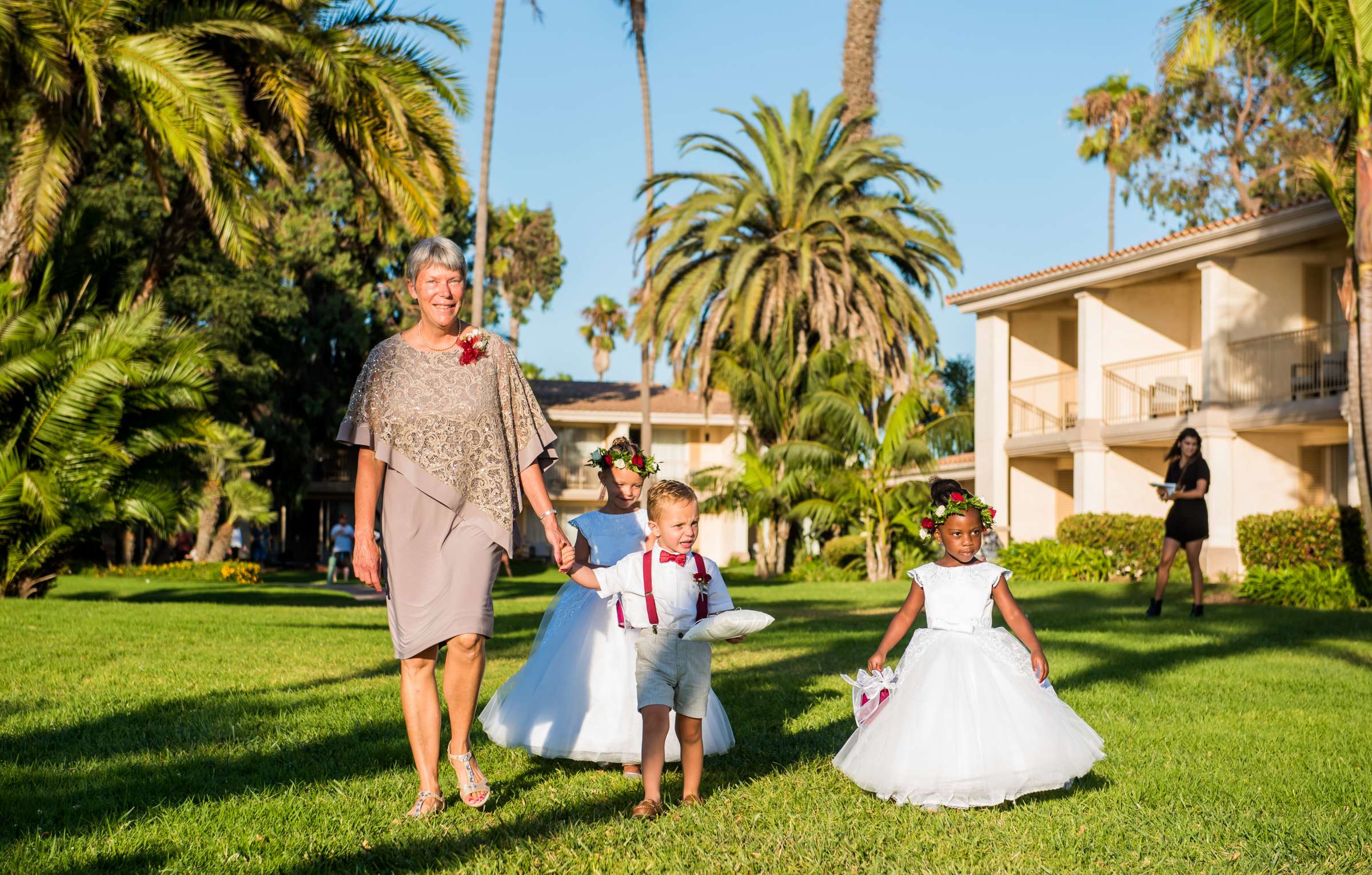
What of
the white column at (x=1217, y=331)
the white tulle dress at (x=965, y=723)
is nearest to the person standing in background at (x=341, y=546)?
the white column at (x=1217, y=331)

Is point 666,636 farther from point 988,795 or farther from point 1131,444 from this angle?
point 1131,444

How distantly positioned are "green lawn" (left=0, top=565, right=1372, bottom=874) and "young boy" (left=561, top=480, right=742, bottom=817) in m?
0.29

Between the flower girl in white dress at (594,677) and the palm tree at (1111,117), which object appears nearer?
the flower girl in white dress at (594,677)

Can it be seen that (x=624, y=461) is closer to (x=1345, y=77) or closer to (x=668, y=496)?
(x=668, y=496)

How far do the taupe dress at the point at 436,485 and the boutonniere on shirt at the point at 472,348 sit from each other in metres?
0.02

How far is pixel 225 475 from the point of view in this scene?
38.1 meters

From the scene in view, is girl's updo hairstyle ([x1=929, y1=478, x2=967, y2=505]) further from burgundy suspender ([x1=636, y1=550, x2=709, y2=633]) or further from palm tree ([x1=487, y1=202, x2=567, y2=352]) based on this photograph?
palm tree ([x1=487, y1=202, x2=567, y2=352])

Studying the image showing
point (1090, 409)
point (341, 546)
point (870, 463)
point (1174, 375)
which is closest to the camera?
point (870, 463)

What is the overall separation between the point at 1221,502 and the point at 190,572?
22.2 meters

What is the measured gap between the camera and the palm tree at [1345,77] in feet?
44.5

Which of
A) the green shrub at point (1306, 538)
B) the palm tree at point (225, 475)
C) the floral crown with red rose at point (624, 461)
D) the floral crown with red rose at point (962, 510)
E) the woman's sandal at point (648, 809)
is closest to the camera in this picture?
the woman's sandal at point (648, 809)

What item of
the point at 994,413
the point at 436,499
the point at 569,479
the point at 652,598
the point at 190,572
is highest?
the point at 994,413

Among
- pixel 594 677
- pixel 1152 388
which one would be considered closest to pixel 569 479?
pixel 1152 388

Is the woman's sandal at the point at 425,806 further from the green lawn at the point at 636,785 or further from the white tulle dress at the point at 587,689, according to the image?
the white tulle dress at the point at 587,689
